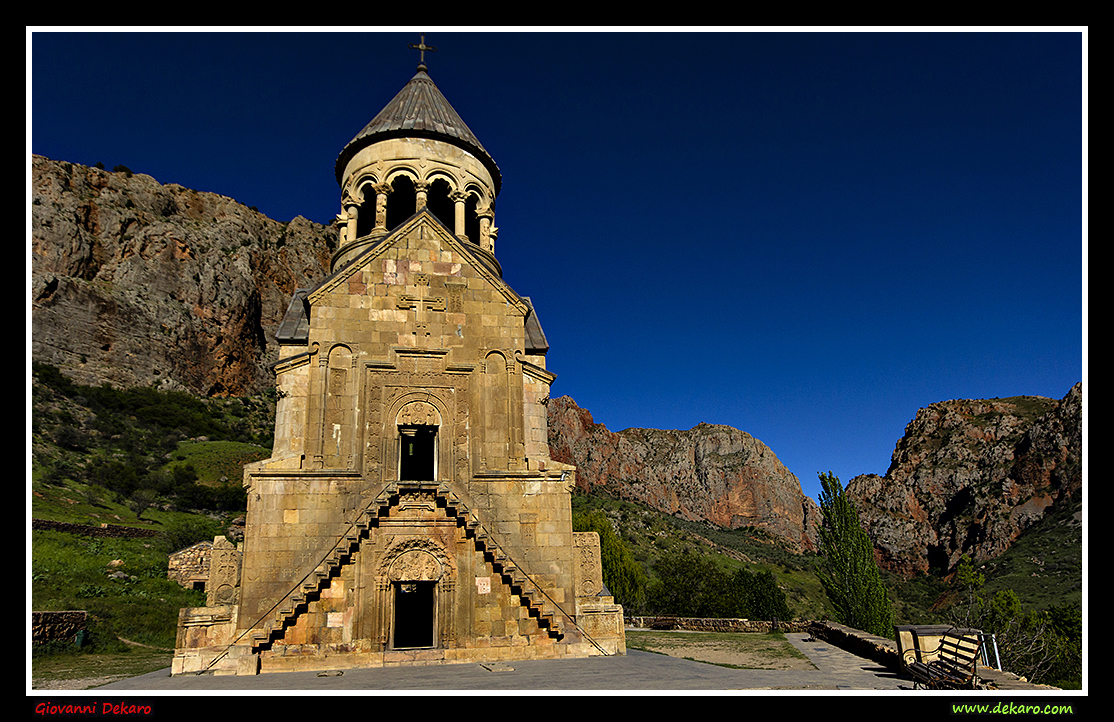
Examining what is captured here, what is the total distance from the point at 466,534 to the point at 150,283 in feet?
233

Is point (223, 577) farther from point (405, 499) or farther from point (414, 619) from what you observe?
point (414, 619)

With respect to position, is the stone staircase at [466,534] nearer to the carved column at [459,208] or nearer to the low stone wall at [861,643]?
the low stone wall at [861,643]

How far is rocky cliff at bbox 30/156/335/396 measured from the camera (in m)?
62.4

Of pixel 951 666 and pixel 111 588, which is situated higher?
pixel 951 666

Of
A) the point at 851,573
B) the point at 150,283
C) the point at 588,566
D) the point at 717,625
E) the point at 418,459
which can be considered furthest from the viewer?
the point at 150,283

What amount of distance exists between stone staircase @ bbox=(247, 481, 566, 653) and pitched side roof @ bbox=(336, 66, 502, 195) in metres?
10.4

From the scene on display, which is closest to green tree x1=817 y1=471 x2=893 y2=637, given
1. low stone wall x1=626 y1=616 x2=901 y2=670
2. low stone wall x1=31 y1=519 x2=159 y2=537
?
low stone wall x1=626 y1=616 x2=901 y2=670

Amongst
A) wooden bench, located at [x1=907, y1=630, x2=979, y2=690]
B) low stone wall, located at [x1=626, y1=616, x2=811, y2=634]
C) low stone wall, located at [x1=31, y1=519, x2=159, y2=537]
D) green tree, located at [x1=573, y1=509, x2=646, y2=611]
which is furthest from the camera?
green tree, located at [x1=573, y1=509, x2=646, y2=611]

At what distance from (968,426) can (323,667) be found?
10963cm

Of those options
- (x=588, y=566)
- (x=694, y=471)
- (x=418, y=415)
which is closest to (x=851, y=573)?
(x=588, y=566)

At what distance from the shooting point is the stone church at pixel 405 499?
12.6 meters

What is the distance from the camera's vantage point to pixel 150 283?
7044 centimetres

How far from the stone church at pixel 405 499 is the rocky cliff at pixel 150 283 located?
59.2m

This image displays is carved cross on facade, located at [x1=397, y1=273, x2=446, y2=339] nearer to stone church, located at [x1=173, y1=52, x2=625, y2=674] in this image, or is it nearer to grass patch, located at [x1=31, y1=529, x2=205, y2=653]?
stone church, located at [x1=173, y1=52, x2=625, y2=674]
